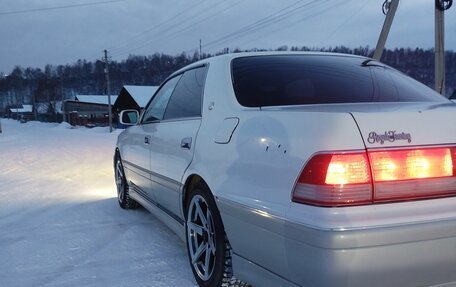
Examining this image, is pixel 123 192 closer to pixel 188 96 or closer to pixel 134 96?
pixel 188 96

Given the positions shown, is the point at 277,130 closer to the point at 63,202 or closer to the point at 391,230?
the point at 391,230

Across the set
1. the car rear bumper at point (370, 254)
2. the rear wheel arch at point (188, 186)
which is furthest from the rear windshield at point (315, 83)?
the car rear bumper at point (370, 254)

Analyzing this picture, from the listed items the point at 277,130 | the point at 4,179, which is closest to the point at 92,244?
the point at 277,130

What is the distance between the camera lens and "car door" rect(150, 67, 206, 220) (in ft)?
10.8

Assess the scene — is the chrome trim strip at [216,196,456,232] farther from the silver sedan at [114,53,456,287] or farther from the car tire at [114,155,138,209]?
the car tire at [114,155,138,209]

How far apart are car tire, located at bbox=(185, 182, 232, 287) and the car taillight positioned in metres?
0.91

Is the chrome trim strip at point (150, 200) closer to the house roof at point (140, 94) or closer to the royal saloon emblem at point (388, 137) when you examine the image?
the royal saloon emblem at point (388, 137)

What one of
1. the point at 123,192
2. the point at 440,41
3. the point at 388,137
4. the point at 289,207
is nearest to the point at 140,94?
the point at 440,41

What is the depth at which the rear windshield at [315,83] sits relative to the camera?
287 centimetres

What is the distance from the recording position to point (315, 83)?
9.96 feet

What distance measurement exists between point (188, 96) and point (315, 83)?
3.59ft

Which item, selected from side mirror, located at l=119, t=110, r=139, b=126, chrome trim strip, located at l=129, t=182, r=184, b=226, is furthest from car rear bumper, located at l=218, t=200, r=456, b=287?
side mirror, located at l=119, t=110, r=139, b=126

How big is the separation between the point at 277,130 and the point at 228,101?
0.75 metres

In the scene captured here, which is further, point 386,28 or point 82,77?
point 82,77
